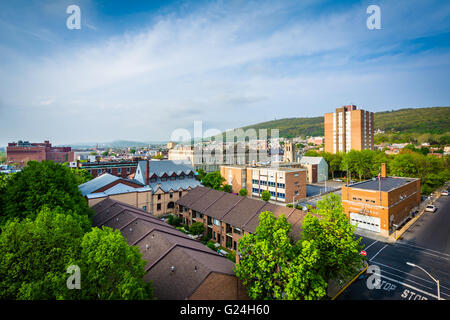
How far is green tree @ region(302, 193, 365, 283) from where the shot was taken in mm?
19422

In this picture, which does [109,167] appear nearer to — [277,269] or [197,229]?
[197,229]

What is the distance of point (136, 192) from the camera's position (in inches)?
1842

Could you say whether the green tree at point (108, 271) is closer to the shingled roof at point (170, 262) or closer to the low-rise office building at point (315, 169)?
the shingled roof at point (170, 262)

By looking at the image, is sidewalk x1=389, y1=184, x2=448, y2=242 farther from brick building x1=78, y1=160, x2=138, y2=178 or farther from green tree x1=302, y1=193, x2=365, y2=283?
brick building x1=78, y1=160, x2=138, y2=178

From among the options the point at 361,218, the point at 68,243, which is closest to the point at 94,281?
the point at 68,243

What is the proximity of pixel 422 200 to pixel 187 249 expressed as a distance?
72.8 m

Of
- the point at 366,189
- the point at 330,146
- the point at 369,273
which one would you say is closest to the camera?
the point at 369,273

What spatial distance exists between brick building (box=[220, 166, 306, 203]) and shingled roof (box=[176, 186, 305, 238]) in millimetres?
22871

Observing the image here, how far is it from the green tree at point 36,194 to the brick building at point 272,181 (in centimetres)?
4586

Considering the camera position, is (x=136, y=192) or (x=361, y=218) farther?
(x=136, y=192)

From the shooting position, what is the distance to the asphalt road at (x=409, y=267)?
22953 mm

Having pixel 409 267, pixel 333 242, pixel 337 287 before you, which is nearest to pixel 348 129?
pixel 409 267

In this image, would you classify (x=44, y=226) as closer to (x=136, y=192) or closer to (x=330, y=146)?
(x=136, y=192)
